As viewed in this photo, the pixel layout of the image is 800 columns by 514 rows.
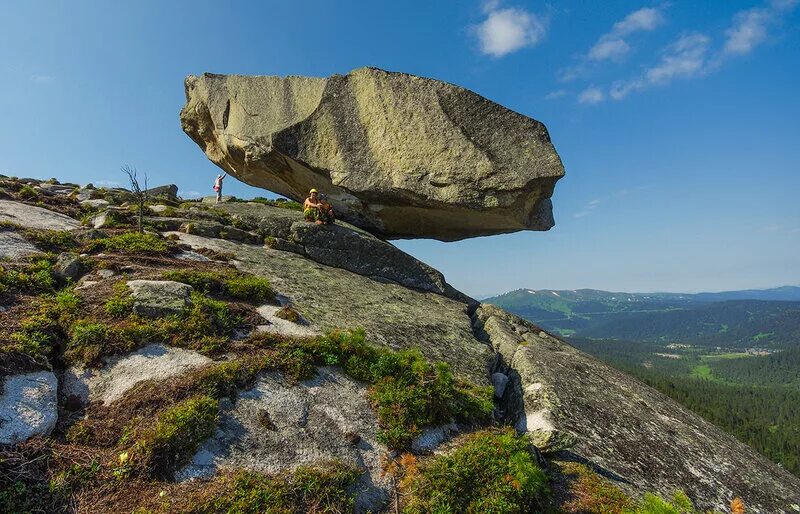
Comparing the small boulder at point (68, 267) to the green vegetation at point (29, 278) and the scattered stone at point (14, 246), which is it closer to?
the green vegetation at point (29, 278)

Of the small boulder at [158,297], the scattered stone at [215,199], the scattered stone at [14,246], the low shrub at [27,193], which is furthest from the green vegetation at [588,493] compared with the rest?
the low shrub at [27,193]

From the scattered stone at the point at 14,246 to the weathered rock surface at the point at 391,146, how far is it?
13.4 meters

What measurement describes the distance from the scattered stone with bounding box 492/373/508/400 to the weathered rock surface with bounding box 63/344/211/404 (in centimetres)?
989

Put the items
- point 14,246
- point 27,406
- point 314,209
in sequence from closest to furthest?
point 27,406 < point 14,246 < point 314,209

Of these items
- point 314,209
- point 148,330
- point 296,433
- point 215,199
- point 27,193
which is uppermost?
point 215,199

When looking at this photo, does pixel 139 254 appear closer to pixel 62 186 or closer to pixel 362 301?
pixel 362 301

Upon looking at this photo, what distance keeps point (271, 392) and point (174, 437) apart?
2508 millimetres

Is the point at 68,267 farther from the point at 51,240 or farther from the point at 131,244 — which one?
the point at 51,240

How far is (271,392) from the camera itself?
10.0 m

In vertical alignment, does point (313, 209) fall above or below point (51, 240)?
above

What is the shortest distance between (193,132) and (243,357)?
28262 millimetres

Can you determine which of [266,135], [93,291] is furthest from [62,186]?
[93,291]

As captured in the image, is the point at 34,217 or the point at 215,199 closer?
the point at 34,217

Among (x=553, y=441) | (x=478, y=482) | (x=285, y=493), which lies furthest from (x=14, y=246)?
(x=553, y=441)
